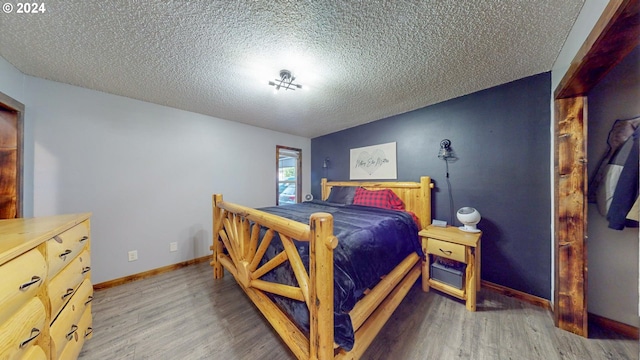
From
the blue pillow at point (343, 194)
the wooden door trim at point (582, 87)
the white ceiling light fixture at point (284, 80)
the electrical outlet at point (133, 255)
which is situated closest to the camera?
the wooden door trim at point (582, 87)

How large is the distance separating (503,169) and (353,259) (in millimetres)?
1959

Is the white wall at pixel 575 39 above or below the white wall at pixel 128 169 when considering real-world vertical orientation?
above

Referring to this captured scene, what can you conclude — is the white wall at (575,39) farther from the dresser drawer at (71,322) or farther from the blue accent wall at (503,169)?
the dresser drawer at (71,322)

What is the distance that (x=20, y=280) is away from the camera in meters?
0.74

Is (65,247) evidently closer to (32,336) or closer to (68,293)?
(68,293)

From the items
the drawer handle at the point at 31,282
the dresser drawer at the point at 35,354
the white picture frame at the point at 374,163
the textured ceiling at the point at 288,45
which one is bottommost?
the dresser drawer at the point at 35,354

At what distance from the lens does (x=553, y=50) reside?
150 cm

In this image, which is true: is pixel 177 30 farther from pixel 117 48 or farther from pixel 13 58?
pixel 13 58

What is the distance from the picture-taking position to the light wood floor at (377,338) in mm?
1318

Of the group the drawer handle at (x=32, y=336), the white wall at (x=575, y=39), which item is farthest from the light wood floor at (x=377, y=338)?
the drawer handle at (x=32, y=336)

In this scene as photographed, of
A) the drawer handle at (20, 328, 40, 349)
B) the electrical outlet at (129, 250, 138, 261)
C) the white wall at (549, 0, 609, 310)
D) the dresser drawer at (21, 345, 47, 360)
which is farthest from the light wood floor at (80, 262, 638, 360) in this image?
the drawer handle at (20, 328, 40, 349)

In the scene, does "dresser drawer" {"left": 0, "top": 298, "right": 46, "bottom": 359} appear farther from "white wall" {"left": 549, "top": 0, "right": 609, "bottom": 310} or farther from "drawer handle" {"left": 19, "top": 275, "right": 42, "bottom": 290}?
"white wall" {"left": 549, "top": 0, "right": 609, "bottom": 310}

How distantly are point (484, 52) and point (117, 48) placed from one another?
2.88 m

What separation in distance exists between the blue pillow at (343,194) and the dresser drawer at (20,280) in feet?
9.14
